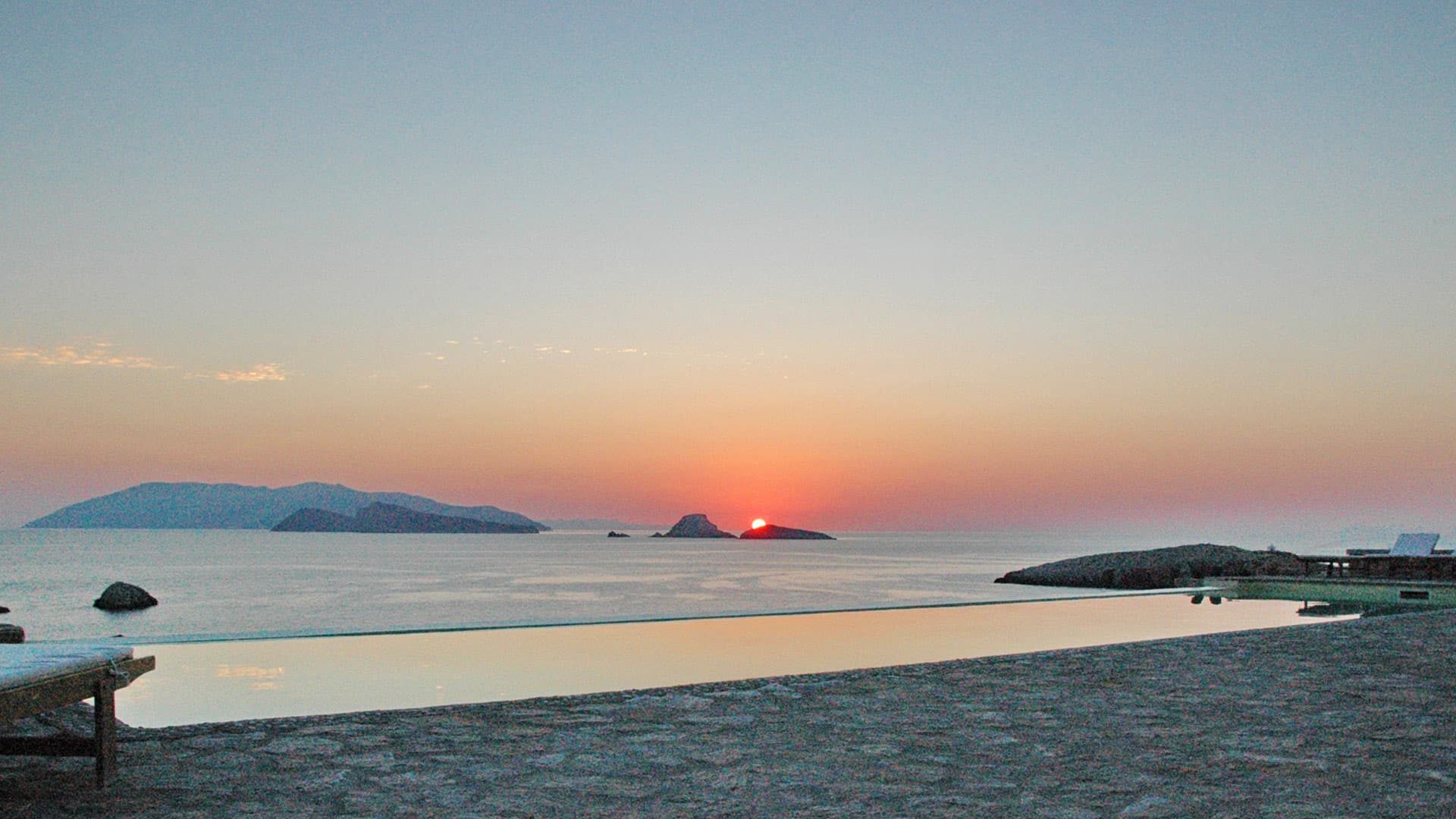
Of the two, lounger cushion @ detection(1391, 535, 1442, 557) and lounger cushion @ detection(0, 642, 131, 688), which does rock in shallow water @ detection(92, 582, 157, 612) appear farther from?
lounger cushion @ detection(0, 642, 131, 688)

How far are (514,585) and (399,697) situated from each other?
44509mm

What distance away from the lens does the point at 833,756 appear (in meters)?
5.20

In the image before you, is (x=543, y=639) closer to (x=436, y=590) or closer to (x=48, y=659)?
(x=48, y=659)

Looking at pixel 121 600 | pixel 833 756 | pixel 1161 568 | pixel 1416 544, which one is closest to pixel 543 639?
pixel 833 756

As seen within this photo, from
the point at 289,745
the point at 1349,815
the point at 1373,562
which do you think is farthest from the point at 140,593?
the point at 1349,815

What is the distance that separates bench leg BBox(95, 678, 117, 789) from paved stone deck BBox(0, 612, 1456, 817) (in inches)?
3.2

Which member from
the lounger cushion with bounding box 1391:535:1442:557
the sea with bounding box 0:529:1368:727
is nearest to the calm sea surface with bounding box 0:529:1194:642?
the sea with bounding box 0:529:1368:727

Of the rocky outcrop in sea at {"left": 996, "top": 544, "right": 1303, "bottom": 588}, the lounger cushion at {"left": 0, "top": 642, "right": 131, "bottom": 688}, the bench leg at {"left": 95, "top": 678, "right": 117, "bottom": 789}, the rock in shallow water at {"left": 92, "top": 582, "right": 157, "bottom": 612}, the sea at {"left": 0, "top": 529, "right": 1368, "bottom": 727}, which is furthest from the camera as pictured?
the rock in shallow water at {"left": 92, "top": 582, "right": 157, "bottom": 612}

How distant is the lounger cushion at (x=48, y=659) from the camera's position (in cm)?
381

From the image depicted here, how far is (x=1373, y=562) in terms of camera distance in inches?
964

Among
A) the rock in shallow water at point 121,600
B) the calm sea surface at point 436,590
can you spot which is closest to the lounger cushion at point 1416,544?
the calm sea surface at point 436,590

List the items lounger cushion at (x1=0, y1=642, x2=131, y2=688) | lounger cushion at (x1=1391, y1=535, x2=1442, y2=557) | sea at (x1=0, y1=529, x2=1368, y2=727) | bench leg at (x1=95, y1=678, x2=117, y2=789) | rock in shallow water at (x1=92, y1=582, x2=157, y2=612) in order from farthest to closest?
rock in shallow water at (x1=92, y1=582, x2=157, y2=612), lounger cushion at (x1=1391, y1=535, x2=1442, y2=557), sea at (x1=0, y1=529, x2=1368, y2=727), bench leg at (x1=95, y1=678, x2=117, y2=789), lounger cushion at (x1=0, y1=642, x2=131, y2=688)

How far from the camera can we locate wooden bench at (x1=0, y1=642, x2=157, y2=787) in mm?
3900

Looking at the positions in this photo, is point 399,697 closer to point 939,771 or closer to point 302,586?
point 939,771
